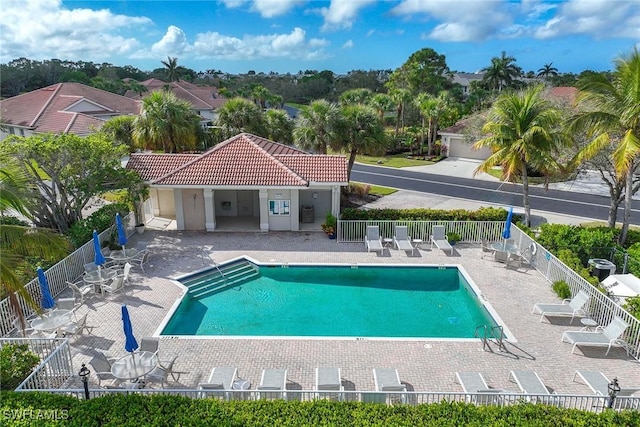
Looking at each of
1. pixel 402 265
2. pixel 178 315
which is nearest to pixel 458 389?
→ pixel 402 265

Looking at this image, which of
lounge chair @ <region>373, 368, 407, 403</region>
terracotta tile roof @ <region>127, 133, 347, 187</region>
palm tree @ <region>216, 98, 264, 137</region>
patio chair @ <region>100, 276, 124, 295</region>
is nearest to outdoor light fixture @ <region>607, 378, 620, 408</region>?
lounge chair @ <region>373, 368, 407, 403</region>

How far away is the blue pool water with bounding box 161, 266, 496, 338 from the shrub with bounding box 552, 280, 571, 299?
3015 mm

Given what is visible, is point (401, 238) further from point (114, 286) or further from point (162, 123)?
point (162, 123)

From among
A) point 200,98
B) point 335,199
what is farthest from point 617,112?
point 200,98

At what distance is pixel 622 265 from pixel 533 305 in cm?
588

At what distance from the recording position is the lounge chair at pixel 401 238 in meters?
21.6

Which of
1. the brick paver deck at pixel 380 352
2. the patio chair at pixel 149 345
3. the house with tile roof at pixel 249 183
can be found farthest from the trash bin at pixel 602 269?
the patio chair at pixel 149 345

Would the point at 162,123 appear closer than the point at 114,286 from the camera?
No

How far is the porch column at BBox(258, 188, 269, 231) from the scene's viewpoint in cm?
2319

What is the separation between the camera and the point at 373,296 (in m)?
17.9

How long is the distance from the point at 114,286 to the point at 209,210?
7621mm

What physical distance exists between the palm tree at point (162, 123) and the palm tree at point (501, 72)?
52.4 meters

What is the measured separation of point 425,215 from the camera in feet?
74.7

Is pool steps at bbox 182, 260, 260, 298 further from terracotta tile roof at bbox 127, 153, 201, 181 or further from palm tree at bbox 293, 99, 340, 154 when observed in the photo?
palm tree at bbox 293, 99, 340, 154
